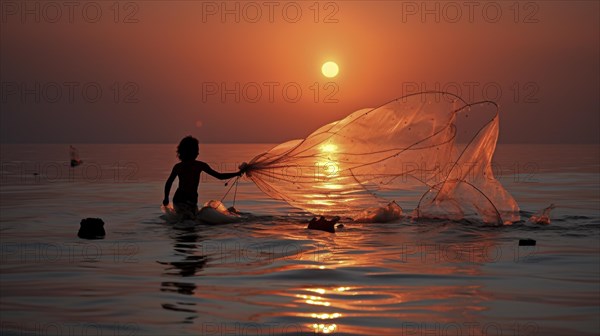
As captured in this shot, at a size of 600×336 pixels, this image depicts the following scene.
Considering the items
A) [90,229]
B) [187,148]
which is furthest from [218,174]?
[90,229]

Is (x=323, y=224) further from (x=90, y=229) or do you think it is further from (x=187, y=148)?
(x=90, y=229)

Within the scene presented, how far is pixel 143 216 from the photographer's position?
19328mm

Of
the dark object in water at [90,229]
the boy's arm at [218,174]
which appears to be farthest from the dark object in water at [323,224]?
the dark object in water at [90,229]

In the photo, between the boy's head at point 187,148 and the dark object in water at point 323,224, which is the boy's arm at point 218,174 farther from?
the dark object in water at point 323,224

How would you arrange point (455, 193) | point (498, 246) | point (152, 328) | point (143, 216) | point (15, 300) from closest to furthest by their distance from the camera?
point (152, 328), point (15, 300), point (498, 246), point (455, 193), point (143, 216)

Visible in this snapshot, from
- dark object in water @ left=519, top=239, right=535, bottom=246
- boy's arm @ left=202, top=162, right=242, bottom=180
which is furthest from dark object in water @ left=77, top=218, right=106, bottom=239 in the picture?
dark object in water @ left=519, top=239, right=535, bottom=246

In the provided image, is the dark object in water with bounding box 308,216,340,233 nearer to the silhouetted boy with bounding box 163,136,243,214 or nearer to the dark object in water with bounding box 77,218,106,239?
the silhouetted boy with bounding box 163,136,243,214

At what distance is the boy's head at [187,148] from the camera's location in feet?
53.8

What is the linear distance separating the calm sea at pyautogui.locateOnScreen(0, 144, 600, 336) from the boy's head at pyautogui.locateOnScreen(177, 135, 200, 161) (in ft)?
5.02

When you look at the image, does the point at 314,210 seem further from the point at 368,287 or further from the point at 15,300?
the point at 15,300

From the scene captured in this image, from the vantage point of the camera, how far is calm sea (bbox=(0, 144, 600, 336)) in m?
7.92

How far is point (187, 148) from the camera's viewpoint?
16.4 meters

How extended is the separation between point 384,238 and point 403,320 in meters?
6.41

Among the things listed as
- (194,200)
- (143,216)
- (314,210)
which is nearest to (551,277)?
(314,210)
